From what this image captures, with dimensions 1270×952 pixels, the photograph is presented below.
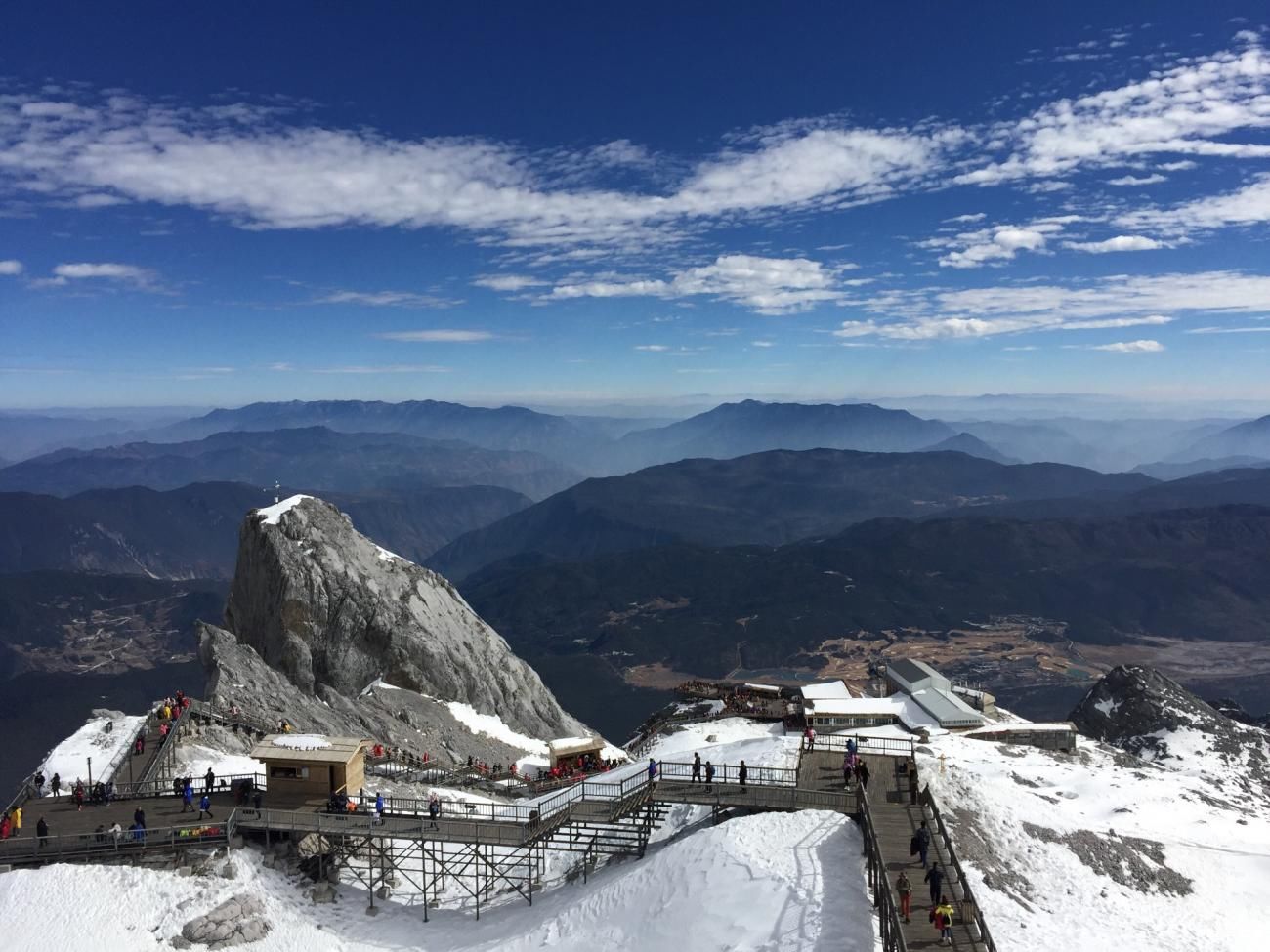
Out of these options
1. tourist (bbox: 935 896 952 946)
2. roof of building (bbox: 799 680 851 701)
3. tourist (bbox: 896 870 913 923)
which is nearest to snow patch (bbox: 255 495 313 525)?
roof of building (bbox: 799 680 851 701)

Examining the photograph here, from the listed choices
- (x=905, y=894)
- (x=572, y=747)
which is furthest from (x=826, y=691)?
(x=905, y=894)

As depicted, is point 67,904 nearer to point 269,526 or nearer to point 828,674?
point 269,526

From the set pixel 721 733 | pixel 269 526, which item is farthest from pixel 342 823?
pixel 269 526

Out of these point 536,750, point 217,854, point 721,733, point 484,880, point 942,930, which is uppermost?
point 942,930

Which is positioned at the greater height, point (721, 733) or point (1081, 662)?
point (721, 733)

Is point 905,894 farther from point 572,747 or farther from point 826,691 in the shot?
point 826,691

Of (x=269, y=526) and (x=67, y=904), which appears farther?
(x=269, y=526)
